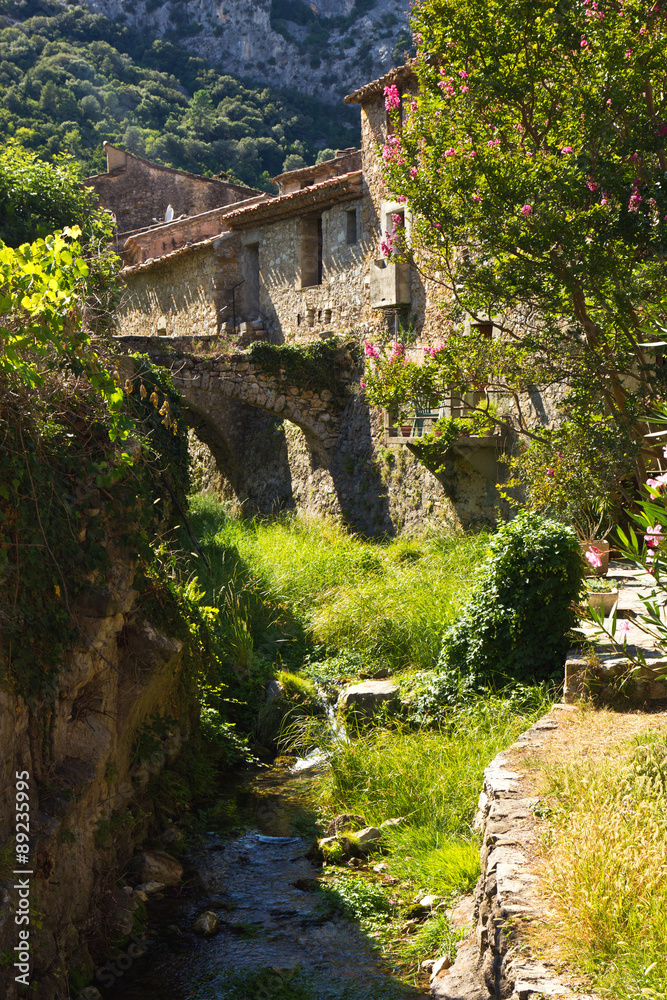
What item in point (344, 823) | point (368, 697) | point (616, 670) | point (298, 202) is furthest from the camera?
point (298, 202)

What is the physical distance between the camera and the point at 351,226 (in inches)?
685

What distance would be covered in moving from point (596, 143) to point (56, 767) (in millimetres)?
6758

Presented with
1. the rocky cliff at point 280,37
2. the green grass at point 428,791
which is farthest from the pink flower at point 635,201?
the rocky cliff at point 280,37

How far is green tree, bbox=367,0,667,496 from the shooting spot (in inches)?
294

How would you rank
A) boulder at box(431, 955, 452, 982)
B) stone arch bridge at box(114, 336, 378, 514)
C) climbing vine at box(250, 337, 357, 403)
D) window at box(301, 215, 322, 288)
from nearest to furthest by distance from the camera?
1. boulder at box(431, 955, 452, 982)
2. stone arch bridge at box(114, 336, 378, 514)
3. climbing vine at box(250, 337, 357, 403)
4. window at box(301, 215, 322, 288)

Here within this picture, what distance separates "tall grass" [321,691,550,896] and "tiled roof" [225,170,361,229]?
1198 centimetres

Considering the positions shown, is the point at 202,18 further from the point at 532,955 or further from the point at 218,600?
the point at 532,955

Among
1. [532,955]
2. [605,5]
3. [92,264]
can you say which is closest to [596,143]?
[605,5]

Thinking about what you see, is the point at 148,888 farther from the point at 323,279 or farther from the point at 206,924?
the point at 323,279

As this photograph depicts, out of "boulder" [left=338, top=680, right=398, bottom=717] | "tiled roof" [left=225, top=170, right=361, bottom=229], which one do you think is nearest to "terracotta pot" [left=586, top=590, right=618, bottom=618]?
"boulder" [left=338, top=680, right=398, bottom=717]

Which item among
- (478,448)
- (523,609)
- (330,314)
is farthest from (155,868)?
(330,314)

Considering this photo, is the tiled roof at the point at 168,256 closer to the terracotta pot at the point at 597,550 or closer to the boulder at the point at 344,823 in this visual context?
the terracotta pot at the point at 597,550

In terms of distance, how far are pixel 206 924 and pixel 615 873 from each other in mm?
3233

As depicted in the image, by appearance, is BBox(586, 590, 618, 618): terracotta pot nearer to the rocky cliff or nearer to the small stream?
the small stream
